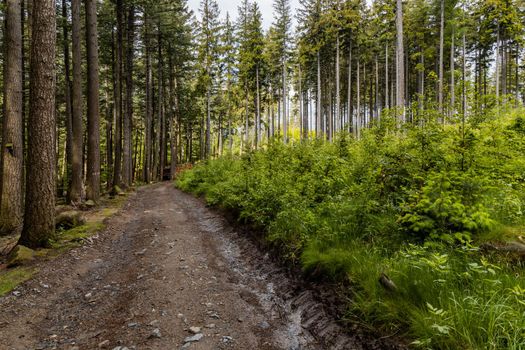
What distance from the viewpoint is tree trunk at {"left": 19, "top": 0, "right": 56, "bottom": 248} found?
21.2 feet

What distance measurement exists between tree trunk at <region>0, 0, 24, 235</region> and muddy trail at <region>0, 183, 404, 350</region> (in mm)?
3380

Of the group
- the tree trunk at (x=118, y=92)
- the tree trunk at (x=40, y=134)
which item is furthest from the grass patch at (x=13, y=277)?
the tree trunk at (x=118, y=92)

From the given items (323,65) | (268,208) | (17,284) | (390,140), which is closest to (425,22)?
(323,65)

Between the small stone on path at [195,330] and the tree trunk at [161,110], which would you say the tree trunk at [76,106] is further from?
the tree trunk at [161,110]

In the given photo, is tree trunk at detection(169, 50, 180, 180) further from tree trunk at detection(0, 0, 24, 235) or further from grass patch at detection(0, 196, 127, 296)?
tree trunk at detection(0, 0, 24, 235)

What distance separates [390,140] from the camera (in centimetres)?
748

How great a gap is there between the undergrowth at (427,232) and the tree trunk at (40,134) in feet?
16.5

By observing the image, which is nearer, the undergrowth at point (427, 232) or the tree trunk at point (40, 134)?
the undergrowth at point (427, 232)

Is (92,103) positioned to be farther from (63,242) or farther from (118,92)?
(63,242)

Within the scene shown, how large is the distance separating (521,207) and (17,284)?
8116mm

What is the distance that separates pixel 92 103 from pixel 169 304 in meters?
11.1

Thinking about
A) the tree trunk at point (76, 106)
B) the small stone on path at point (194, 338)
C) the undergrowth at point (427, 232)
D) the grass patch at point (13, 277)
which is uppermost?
the tree trunk at point (76, 106)

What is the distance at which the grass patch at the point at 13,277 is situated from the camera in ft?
15.8

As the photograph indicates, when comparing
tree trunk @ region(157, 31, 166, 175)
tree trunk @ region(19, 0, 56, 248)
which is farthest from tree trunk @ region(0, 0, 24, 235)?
tree trunk @ region(157, 31, 166, 175)
